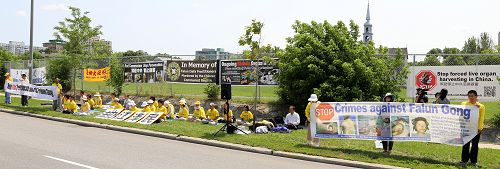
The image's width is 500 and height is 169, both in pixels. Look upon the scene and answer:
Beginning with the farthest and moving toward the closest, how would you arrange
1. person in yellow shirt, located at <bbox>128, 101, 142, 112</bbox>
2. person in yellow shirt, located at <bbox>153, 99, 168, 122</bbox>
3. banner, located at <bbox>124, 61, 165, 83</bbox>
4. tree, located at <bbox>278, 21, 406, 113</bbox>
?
banner, located at <bbox>124, 61, 165, 83</bbox>, person in yellow shirt, located at <bbox>128, 101, 142, 112</bbox>, person in yellow shirt, located at <bbox>153, 99, 168, 122</bbox>, tree, located at <bbox>278, 21, 406, 113</bbox>

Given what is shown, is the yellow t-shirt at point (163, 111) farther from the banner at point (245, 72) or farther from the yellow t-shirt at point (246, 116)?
the banner at point (245, 72)

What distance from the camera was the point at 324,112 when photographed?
1258 centimetres

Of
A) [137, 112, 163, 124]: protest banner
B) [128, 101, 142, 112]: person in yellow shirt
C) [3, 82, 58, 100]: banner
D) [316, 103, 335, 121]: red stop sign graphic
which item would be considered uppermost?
[3, 82, 58, 100]: banner

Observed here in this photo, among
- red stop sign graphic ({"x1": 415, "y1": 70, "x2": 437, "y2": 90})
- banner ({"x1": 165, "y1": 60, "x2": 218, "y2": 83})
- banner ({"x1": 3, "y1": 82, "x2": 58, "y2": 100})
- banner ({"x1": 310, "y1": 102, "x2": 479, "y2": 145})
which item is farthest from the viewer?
banner ({"x1": 165, "y1": 60, "x2": 218, "y2": 83})

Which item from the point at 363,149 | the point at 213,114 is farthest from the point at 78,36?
the point at 363,149

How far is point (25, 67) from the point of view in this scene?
39.4m

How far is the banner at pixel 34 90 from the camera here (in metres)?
22.6

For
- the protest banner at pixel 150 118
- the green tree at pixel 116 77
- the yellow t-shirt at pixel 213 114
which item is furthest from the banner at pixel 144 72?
the yellow t-shirt at pixel 213 114

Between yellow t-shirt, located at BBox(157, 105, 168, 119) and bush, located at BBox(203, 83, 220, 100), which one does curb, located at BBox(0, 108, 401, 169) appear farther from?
bush, located at BBox(203, 83, 220, 100)

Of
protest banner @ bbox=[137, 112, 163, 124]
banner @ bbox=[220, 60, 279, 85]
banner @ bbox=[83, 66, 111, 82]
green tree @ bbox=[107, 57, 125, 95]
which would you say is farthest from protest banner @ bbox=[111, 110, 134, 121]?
banner @ bbox=[83, 66, 111, 82]

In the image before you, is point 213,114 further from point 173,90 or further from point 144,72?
point 144,72

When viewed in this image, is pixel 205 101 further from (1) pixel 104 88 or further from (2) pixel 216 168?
(2) pixel 216 168

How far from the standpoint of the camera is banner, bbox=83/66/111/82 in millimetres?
28603

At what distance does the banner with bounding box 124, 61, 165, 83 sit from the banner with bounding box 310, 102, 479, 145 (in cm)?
1493
